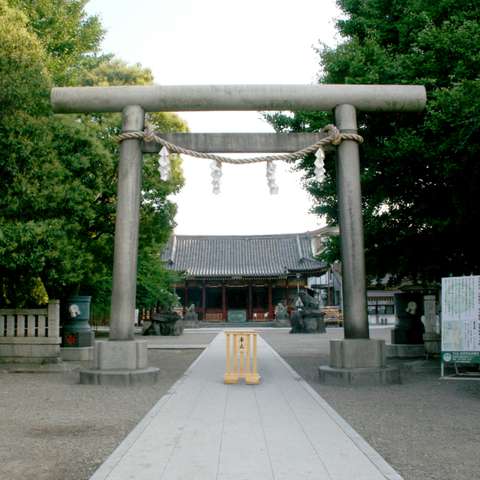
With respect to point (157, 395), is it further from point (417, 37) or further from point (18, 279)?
point (417, 37)

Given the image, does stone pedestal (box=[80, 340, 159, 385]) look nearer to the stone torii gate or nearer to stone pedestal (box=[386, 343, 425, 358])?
the stone torii gate

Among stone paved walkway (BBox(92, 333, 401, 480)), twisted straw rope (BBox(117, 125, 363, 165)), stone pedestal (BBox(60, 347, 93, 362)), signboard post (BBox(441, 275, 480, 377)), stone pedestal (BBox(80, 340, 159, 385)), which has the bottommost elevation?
stone pedestal (BBox(60, 347, 93, 362))

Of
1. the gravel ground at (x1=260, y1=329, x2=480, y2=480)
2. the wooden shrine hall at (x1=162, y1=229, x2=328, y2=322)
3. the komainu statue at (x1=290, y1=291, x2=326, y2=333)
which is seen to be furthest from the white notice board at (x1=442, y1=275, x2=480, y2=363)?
the wooden shrine hall at (x1=162, y1=229, x2=328, y2=322)

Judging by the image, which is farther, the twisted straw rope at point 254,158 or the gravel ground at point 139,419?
the twisted straw rope at point 254,158

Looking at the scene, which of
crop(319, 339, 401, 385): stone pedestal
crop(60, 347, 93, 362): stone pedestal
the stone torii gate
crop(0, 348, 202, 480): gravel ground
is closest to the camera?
crop(0, 348, 202, 480): gravel ground

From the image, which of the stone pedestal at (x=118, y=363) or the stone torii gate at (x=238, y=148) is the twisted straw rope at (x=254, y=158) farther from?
the stone pedestal at (x=118, y=363)

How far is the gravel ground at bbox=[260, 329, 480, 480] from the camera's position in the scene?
500 cm

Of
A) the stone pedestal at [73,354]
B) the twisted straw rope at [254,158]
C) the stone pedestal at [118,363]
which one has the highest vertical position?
the twisted straw rope at [254,158]

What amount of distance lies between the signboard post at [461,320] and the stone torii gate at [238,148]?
1.57 meters

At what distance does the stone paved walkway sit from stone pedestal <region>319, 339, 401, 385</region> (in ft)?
4.15

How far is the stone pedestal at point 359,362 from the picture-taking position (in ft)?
32.3

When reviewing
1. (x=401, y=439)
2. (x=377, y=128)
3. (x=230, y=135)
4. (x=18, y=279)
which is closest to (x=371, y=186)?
(x=377, y=128)

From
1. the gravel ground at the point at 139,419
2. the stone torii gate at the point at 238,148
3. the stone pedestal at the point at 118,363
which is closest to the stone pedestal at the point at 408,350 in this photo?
the gravel ground at the point at 139,419

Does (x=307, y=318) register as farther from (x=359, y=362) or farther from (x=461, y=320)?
(x=359, y=362)
